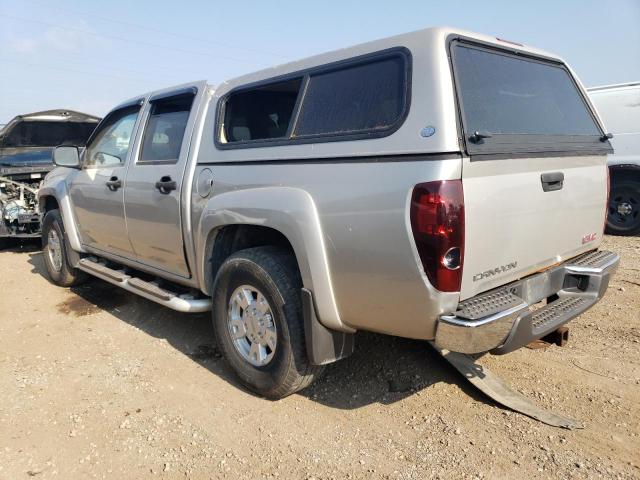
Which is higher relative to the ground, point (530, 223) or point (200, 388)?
point (530, 223)

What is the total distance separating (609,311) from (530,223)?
7.92 feet

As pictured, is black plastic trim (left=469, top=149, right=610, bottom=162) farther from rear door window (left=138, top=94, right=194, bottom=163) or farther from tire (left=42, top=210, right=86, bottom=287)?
tire (left=42, top=210, right=86, bottom=287)

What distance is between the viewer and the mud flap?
113 inches


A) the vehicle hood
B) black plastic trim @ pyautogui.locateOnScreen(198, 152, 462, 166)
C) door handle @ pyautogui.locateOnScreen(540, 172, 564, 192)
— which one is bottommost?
door handle @ pyautogui.locateOnScreen(540, 172, 564, 192)

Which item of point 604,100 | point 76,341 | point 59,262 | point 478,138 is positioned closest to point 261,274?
point 478,138

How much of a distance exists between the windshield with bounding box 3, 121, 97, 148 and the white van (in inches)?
316

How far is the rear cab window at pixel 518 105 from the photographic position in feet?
8.17

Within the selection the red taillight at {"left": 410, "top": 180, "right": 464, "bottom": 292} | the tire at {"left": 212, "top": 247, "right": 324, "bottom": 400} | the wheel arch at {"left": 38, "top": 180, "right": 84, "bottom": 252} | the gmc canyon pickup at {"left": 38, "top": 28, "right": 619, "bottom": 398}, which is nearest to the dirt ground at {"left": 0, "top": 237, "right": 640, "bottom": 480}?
the tire at {"left": 212, "top": 247, "right": 324, "bottom": 400}

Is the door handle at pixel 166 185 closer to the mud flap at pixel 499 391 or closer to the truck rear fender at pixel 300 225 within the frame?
the truck rear fender at pixel 300 225

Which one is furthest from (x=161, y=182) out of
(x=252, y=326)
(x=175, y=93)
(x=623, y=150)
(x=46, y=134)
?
(x=623, y=150)

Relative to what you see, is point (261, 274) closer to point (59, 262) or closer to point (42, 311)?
point (42, 311)

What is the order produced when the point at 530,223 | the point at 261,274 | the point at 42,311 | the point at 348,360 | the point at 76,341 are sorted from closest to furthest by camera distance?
the point at 530,223
the point at 261,274
the point at 348,360
the point at 76,341
the point at 42,311

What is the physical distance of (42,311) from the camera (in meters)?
5.07

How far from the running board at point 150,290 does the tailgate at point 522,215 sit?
2.05 m
